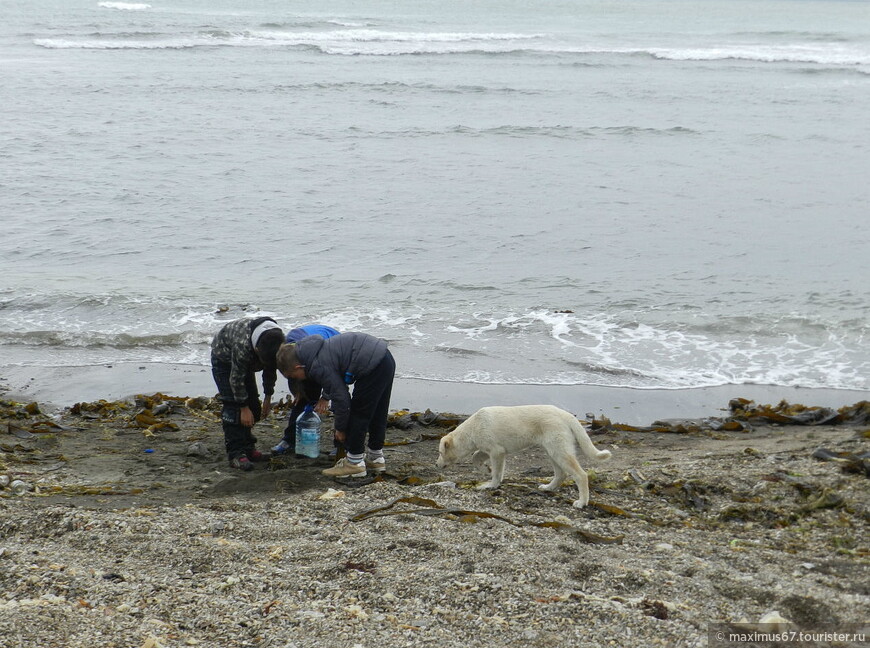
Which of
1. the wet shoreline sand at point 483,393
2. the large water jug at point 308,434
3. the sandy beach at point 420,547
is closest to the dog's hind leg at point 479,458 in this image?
the sandy beach at point 420,547

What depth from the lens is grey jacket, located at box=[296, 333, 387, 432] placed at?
6.86 m

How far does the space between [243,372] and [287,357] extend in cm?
77

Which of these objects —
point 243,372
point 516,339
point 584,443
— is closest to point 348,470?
point 243,372

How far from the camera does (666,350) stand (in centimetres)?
1203

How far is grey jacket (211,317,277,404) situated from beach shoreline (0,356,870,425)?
9.10 ft

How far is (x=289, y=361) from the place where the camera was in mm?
6805

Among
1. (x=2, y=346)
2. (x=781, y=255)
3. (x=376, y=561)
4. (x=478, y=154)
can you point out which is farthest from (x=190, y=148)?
(x=376, y=561)

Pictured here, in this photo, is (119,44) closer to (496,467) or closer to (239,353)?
(239,353)

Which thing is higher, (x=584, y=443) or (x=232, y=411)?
(x=584, y=443)

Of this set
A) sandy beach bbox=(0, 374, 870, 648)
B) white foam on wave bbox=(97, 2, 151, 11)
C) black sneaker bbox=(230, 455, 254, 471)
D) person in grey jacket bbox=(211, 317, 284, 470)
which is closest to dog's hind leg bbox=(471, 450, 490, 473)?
sandy beach bbox=(0, 374, 870, 648)

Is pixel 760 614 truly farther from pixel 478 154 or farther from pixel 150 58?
pixel 150 58

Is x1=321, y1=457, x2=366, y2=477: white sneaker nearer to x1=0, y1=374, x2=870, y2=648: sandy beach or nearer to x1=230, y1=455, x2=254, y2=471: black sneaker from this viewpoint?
x1=0, y1=374, x2=870, y2=648: sandy beach

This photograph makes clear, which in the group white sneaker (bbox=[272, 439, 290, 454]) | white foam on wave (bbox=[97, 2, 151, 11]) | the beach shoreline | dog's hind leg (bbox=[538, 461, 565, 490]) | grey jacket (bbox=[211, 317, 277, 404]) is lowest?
the beach shoreline

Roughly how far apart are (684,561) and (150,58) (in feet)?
137
